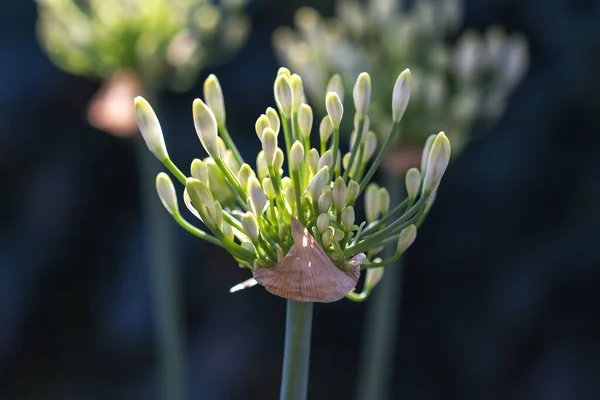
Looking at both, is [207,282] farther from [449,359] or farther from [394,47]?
[394,47]

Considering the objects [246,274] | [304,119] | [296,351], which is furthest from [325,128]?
[246,274]

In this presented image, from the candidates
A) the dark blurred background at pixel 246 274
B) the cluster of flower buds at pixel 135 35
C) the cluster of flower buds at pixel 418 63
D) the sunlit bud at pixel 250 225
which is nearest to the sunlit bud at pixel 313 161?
the sunlit bud at pixel 250 225

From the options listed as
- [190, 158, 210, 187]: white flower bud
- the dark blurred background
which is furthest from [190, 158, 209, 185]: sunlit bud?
the dark blurred background

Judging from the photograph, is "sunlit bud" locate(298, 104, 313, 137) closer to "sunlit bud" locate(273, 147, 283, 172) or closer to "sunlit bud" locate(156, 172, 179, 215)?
"sunlit bud" locate(273, 147, 283, 172)

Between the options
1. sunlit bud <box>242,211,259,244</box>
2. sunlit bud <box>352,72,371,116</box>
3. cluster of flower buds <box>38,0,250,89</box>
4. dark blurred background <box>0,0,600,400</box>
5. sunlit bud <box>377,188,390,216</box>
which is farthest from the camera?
dark blurred background <box>0,0,600,400</box>

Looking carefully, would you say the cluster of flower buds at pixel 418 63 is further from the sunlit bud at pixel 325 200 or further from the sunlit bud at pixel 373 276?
the sunlit bud at pixel 325 200

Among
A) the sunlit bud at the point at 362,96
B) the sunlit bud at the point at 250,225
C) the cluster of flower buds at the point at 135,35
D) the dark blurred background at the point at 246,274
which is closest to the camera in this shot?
the sunlit bud at the point at 250,225

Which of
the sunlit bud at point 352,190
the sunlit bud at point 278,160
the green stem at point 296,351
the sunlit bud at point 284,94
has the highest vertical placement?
the sunlit bud at point 284,94
